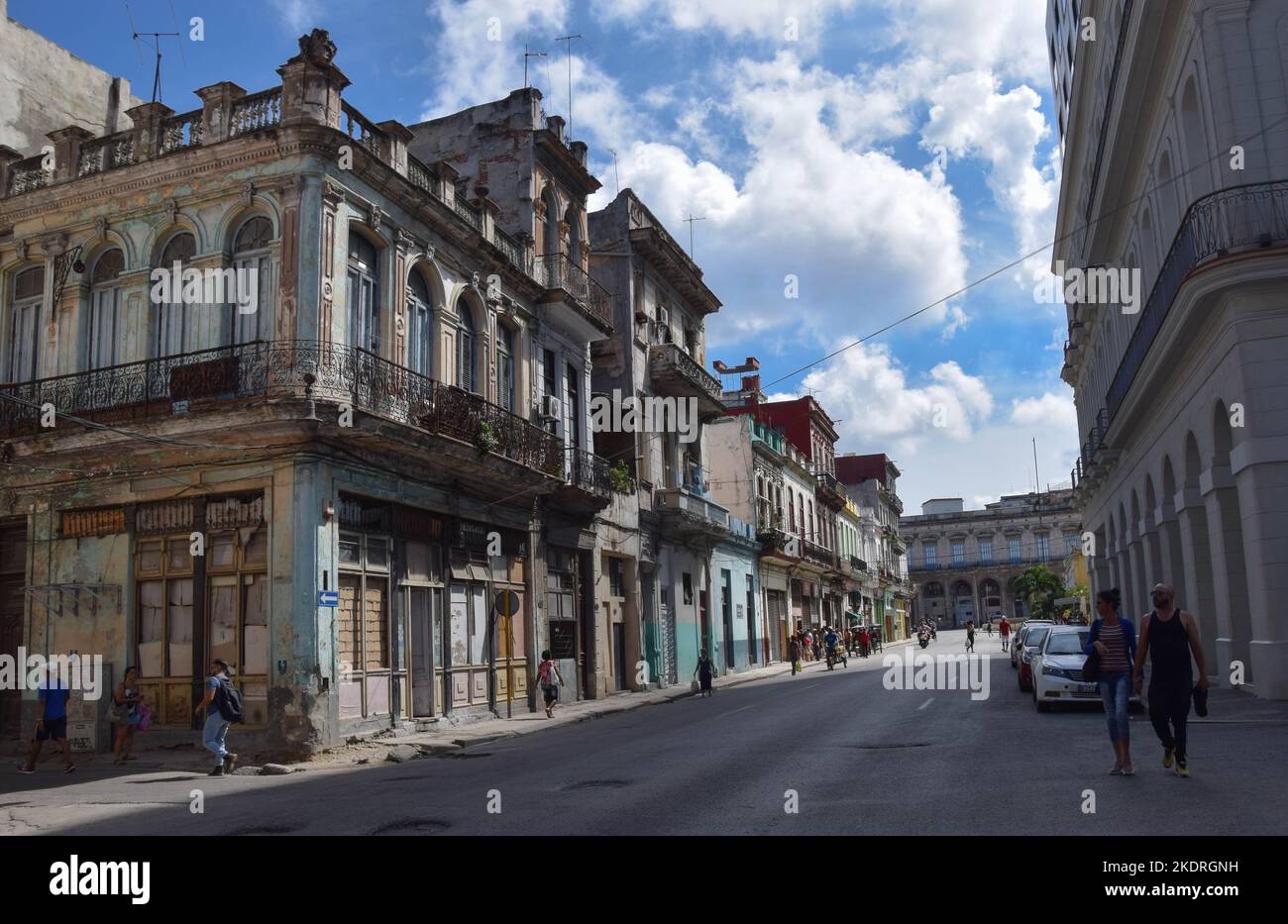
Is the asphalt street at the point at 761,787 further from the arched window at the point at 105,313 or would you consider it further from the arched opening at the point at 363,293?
the arched opening at the point at 363,293

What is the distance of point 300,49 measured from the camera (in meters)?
16.9

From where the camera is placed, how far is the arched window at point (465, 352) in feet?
68.6

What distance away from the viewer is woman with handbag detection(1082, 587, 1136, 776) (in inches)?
364

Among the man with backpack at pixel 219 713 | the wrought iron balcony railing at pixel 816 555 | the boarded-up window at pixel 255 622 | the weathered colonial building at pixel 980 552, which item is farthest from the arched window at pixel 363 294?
the weathered colonial building at pixel 980 552

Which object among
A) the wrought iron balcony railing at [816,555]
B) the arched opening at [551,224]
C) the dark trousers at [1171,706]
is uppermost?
the arched opening at [551,224]

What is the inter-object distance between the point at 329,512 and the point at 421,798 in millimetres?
7046

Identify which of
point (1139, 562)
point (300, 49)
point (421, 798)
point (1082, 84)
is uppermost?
point (1082, 84)

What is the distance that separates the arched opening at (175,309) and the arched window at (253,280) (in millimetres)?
851

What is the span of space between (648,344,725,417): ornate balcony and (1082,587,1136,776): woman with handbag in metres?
23.1

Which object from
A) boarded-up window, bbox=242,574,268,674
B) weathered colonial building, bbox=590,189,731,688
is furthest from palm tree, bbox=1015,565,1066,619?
boarded-up window, bbox=242,574,268,674

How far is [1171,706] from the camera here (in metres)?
8.93

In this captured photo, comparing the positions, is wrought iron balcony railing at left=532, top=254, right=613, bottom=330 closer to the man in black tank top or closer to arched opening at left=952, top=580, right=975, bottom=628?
the man in black tank top
